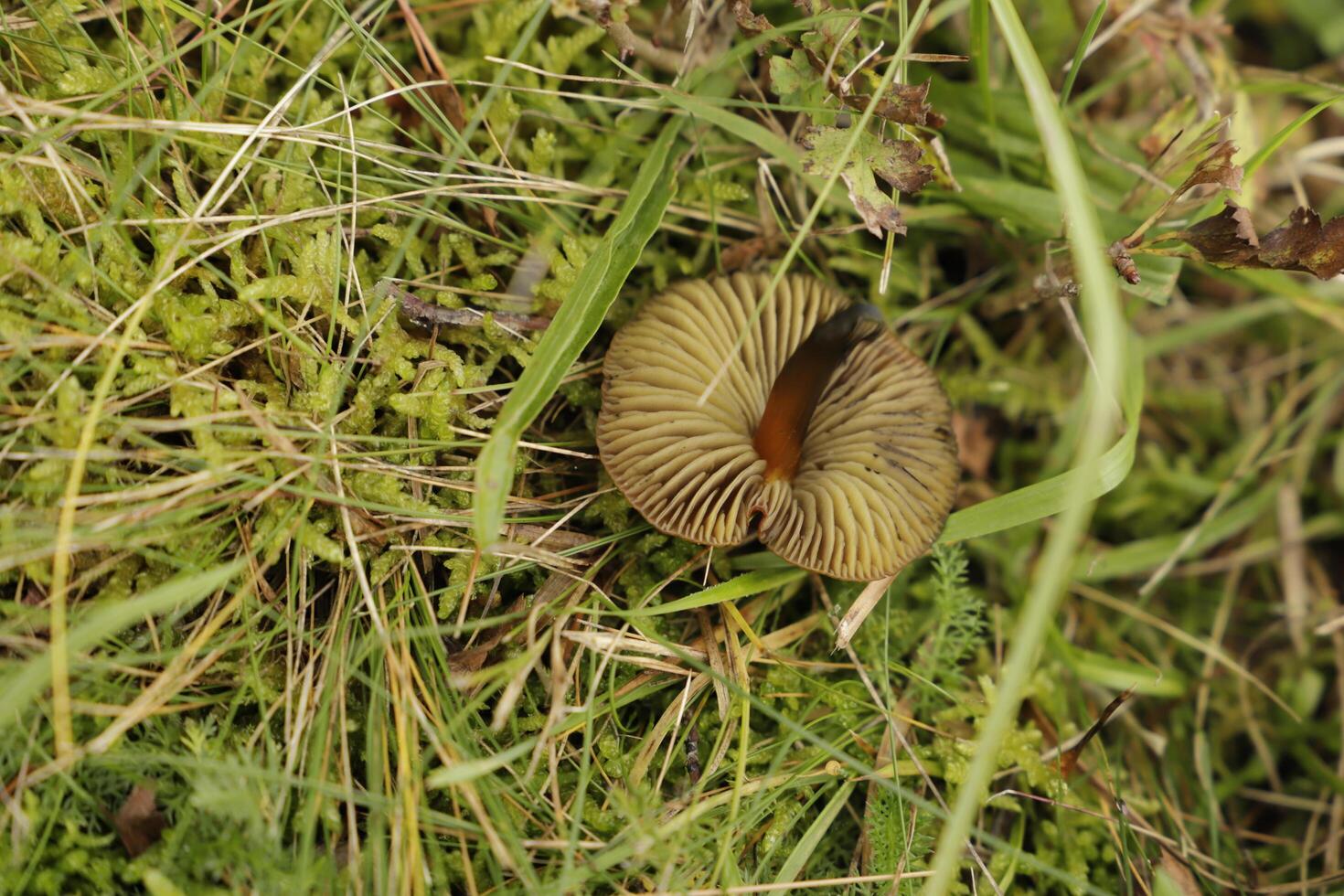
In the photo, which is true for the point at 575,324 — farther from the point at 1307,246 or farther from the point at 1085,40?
the point at 1307,246

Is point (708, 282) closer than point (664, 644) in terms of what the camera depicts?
No

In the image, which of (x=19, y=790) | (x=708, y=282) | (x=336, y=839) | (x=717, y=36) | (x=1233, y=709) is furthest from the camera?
(x=1233, y=709)

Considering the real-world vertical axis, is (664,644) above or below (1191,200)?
below

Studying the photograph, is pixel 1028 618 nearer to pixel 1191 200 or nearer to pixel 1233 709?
pixel 1191 200

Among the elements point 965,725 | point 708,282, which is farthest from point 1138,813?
point 708,282

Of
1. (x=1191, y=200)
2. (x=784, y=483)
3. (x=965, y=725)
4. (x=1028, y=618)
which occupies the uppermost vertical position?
(x=1191, y=200)

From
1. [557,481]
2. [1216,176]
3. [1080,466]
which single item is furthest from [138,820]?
[1216,176]

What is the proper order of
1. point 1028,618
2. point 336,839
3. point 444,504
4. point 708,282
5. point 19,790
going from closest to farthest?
point 1028,618 → point 19,790 → point 336,839 → point 444,504 → point 708,282

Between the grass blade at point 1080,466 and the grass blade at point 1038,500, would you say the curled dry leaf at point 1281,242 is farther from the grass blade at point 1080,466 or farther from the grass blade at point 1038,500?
the grass blade at point 1080,466
